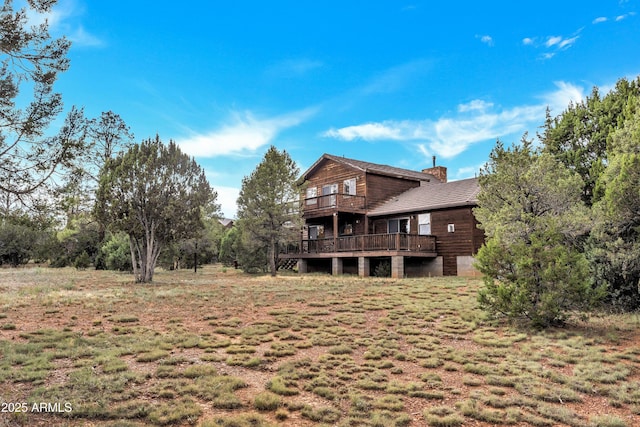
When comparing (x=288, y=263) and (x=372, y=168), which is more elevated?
(x=372, y=168)

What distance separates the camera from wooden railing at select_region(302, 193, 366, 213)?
25281 mm

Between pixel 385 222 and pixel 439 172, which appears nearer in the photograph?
pixel 385 222

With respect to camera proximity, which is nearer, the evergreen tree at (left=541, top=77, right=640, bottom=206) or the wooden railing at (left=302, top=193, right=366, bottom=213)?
the evergreen tree at (left=541, top=77, right=640, bottom=206)

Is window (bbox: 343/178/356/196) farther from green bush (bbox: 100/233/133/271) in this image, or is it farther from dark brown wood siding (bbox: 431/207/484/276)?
green bush (bbox: 100/233/133/271)

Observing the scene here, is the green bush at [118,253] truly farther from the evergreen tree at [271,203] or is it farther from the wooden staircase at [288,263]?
the wooden staircase at [288,263]

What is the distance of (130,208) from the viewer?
1747 cm

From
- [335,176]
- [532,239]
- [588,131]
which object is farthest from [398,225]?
[532,239]

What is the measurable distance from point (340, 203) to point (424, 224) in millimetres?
5394

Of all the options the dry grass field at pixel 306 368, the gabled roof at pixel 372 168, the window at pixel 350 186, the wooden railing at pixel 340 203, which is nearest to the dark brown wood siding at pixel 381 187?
the gabled roof at pixel 372 168

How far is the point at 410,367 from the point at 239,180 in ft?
65.2

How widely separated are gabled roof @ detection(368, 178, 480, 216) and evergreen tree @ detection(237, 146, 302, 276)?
17.2 feet

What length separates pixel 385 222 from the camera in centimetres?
2545

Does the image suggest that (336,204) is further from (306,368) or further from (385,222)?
(306,368)

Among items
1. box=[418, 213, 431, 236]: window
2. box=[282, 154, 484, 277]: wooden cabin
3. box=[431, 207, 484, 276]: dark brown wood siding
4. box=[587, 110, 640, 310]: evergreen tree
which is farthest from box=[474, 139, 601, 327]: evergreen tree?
box=[418, 213, 431, 236]: window
